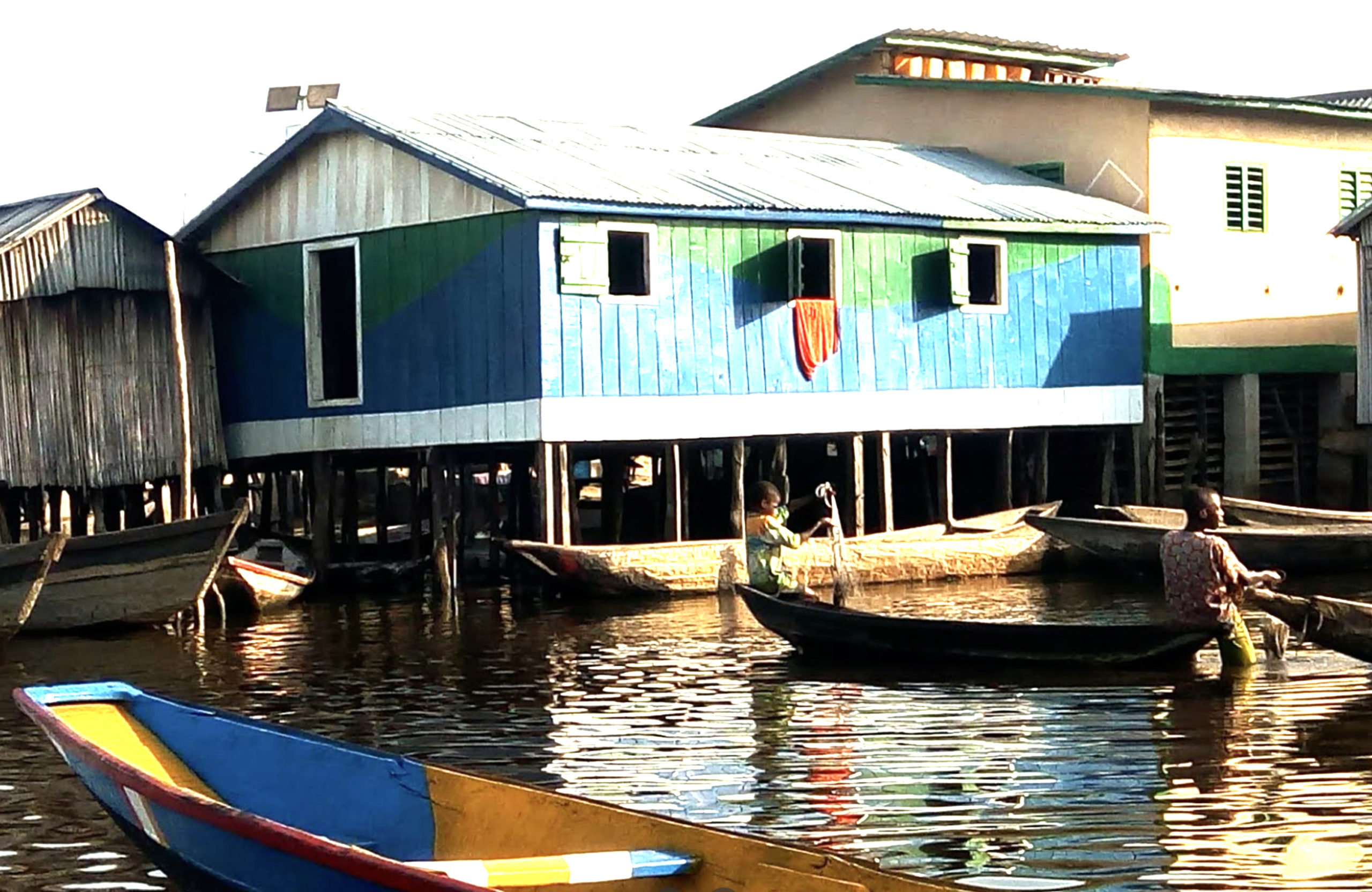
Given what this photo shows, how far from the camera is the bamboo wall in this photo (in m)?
21.9

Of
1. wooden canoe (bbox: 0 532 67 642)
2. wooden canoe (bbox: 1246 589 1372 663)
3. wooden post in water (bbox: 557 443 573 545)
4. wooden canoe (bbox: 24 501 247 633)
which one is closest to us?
wooden canoe (bbox: 1246 589 1372 663)

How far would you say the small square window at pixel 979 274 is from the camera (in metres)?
24.9

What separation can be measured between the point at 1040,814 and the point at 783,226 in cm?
1368

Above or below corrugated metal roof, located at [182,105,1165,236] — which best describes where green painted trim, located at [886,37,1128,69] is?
above

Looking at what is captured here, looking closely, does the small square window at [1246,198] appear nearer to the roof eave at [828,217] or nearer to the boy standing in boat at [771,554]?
the roof eave at [828,217]

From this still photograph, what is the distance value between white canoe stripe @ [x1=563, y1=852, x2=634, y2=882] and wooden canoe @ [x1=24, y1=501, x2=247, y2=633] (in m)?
12.5

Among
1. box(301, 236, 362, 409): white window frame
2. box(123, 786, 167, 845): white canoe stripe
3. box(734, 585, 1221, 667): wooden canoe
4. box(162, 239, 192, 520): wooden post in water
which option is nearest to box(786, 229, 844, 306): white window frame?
box(301, 236, 362, 409): white window frame

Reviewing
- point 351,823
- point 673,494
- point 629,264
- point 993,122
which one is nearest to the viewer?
point 351,823

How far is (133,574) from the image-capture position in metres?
19.6

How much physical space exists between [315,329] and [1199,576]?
40.5 feet

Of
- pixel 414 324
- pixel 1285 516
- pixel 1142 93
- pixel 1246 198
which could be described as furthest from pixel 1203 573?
pixel 1246 198

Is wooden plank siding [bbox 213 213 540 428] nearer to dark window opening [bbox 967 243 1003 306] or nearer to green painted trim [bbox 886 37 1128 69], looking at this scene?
dark window opening [bbox 967 243 1003 306]

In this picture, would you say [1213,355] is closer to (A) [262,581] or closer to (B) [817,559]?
(B) [817,559]

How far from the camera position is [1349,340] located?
98.9ft
